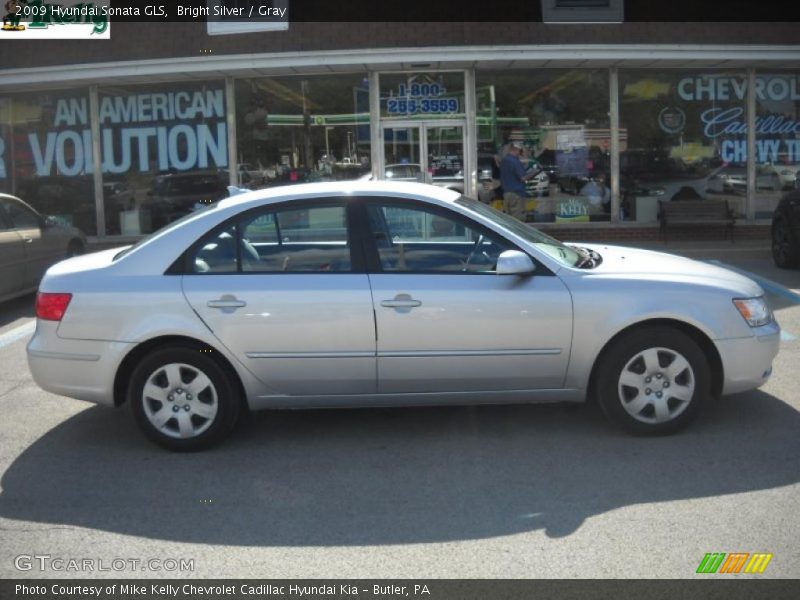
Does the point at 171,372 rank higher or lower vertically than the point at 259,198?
lower

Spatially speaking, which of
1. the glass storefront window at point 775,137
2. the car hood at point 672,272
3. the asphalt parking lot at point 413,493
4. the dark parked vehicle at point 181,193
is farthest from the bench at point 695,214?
the car hood at point 672,272

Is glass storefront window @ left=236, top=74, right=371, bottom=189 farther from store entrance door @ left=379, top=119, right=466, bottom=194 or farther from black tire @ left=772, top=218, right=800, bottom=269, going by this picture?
black tire @ left=772, top=218, right=800, bottom=269

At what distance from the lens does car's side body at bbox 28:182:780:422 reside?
5531mm

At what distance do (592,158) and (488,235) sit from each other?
1065 cm

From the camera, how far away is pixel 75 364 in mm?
5637

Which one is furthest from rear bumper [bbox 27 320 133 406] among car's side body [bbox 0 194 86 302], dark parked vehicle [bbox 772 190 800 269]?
dark parked vehicle [bbox 772 190 800 269]

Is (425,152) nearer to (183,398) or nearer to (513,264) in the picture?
(513,264)

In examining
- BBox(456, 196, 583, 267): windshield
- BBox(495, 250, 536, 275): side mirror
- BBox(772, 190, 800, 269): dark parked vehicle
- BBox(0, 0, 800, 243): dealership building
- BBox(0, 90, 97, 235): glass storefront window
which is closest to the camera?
BBox(495, 250, 536, 275): side mirror

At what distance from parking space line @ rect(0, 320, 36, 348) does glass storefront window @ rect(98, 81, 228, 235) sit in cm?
655

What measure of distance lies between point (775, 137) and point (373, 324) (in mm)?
12654

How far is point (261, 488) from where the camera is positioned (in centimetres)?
508

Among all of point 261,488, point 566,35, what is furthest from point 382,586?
point 566,35

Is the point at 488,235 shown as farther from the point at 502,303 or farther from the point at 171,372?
the point at 171,372

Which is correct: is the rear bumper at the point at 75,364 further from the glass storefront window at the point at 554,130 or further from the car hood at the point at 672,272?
the glass storefront window at the point at 554,130
